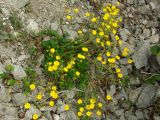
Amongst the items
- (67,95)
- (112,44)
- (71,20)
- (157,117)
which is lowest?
(157,117)

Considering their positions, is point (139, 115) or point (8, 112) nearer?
point (8, 112)

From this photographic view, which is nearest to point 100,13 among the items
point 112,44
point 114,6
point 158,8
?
point 114,6

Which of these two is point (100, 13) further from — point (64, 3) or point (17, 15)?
point (17, 15)

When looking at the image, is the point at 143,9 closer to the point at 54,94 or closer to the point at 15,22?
the point at 15,22

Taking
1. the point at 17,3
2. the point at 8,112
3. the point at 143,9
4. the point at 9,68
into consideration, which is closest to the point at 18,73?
the point at 9,68

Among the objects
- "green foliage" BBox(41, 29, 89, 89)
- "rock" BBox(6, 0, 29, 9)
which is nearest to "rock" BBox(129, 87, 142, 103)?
"green foliage" BBox(41, 29, 89, 89)

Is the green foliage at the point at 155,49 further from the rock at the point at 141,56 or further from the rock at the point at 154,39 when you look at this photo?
the rock at the point at 154,39

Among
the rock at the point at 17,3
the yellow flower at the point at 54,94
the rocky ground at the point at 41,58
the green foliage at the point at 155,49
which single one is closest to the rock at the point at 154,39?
the rocky ground at the point at 41,58
